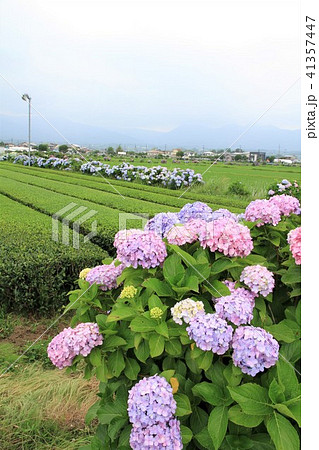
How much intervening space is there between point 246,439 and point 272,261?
0.96 m

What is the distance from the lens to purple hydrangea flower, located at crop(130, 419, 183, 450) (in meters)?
1.41

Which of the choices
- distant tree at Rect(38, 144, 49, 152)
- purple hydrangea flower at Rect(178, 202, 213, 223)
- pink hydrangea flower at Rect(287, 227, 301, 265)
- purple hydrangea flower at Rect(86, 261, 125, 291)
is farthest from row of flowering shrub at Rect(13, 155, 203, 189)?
pink hydrangea flower at Rect(287, 227, 301, 265)

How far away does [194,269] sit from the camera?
1825 millimetres

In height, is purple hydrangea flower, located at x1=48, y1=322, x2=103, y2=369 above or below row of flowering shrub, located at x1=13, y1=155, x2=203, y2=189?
below

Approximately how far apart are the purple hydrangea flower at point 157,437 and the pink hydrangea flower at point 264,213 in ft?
3.71

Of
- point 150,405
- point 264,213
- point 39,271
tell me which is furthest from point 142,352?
point 39,271

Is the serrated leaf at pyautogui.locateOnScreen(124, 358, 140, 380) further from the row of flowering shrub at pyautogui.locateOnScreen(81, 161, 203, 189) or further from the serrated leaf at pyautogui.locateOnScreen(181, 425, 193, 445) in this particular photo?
the row of flowering shrub at pyautogui.locateOnScreen(81, 161, 203, 189)

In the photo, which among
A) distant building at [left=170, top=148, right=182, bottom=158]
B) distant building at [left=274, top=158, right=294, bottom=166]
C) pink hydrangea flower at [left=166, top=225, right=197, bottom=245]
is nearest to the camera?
pink hydrangea flower at [left=166, top=225, right=197, bottom=245]

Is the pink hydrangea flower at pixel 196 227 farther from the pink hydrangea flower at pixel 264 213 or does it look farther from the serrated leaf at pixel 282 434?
the serrated leaf at pixel 282 434

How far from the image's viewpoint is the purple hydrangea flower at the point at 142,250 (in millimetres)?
1835

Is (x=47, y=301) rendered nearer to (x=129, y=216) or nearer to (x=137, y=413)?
(x=129, y=216)

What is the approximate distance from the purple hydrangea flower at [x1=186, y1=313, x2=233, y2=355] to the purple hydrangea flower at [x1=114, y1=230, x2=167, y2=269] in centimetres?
41

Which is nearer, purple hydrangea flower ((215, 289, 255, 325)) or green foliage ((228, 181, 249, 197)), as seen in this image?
purple hydrangea flower ((215, 289, 255, 325))

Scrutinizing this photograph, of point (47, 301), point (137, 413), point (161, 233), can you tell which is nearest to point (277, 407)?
point (137, 413)
